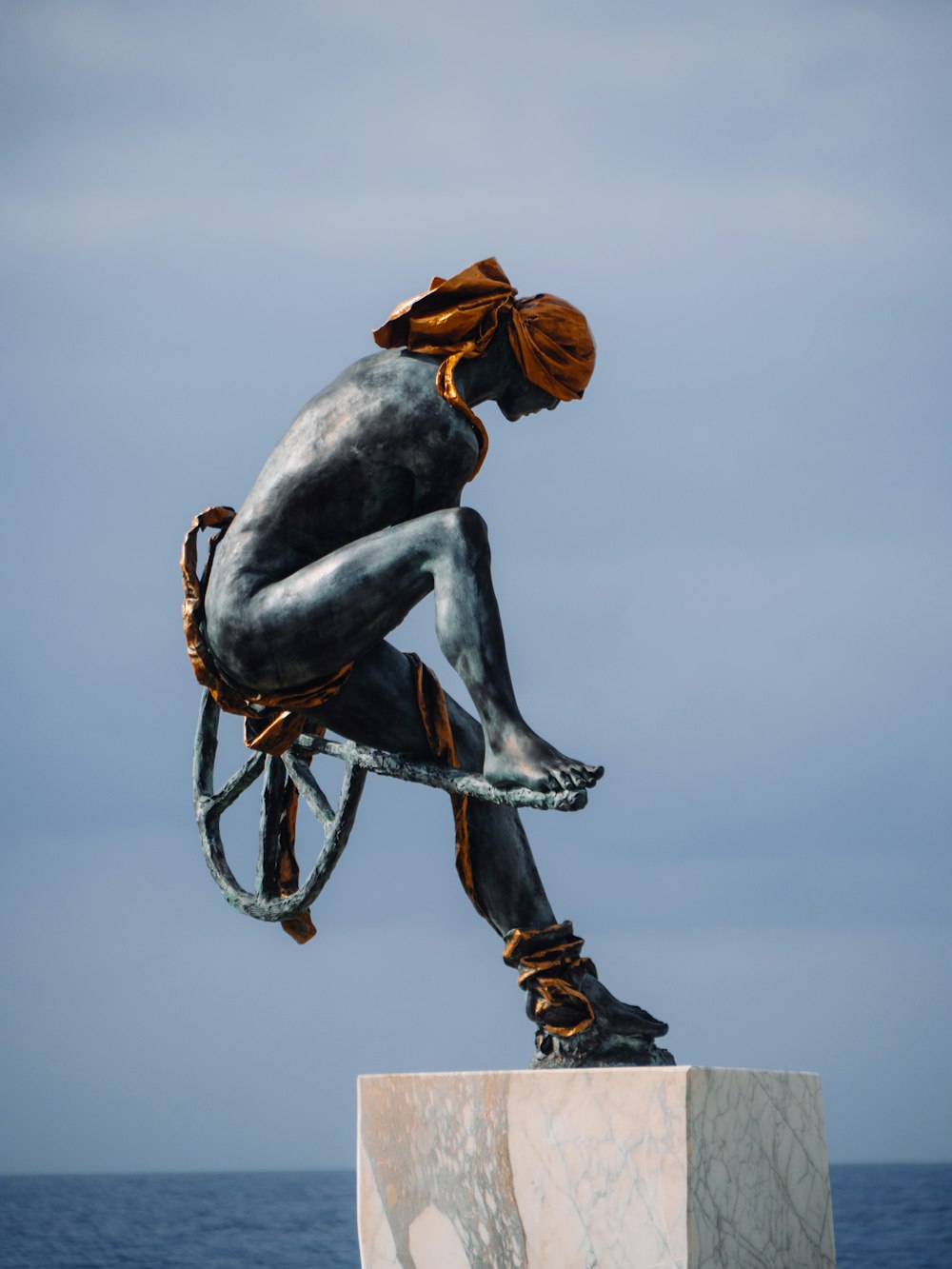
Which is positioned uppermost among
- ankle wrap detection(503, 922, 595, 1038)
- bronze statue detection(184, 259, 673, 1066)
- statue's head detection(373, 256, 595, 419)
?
statue's head detection(373, 256, 595, 419)

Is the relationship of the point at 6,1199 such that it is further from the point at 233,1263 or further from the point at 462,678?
the point at 462,678

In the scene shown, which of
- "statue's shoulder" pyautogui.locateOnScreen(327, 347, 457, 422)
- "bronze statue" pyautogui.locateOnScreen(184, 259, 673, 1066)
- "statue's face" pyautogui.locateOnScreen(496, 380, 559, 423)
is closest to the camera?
"bronze statue" pyautogui.locateOnScreen(184, 259, 673, 1066)

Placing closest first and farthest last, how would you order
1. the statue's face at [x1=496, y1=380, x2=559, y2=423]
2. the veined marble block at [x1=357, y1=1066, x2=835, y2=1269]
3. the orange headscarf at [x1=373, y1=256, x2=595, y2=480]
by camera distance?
the veined marble block at [x1=357, y1=1066, x2=835, y2=1269]
the orange headscarf at [x1=373, y1=256, x2=595, y2=480]
the statue's face at [x1=496, y1=380, x2=559, y2=423]

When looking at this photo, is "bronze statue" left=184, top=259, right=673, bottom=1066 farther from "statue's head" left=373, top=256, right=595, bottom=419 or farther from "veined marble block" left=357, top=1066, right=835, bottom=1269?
"veined marble block" left=357, top=1066, right=835, bottom=1269

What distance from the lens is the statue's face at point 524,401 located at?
18.1 feet

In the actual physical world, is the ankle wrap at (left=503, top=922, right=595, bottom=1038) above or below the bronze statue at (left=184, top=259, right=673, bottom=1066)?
below

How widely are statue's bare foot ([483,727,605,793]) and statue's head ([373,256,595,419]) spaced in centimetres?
99

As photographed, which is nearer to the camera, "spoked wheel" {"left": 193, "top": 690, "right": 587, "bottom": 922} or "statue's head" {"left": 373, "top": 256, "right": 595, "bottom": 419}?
"statue's head" {"left": 373, "top": 256, "right": 595, "bottom": 419}

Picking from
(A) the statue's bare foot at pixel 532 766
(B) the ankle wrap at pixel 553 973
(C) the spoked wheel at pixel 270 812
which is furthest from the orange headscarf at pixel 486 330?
(B) the ankle wrap at pixel 553 973

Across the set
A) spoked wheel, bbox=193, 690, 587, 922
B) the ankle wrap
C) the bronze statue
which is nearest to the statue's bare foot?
the bronze statue

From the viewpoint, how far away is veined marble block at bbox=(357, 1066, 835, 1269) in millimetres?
4707

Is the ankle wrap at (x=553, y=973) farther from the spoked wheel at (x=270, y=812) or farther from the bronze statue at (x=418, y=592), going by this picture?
the spoked wheel at (x=270, y=812)

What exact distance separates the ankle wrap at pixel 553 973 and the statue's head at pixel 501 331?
59.2 inches

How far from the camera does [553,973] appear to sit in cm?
532
